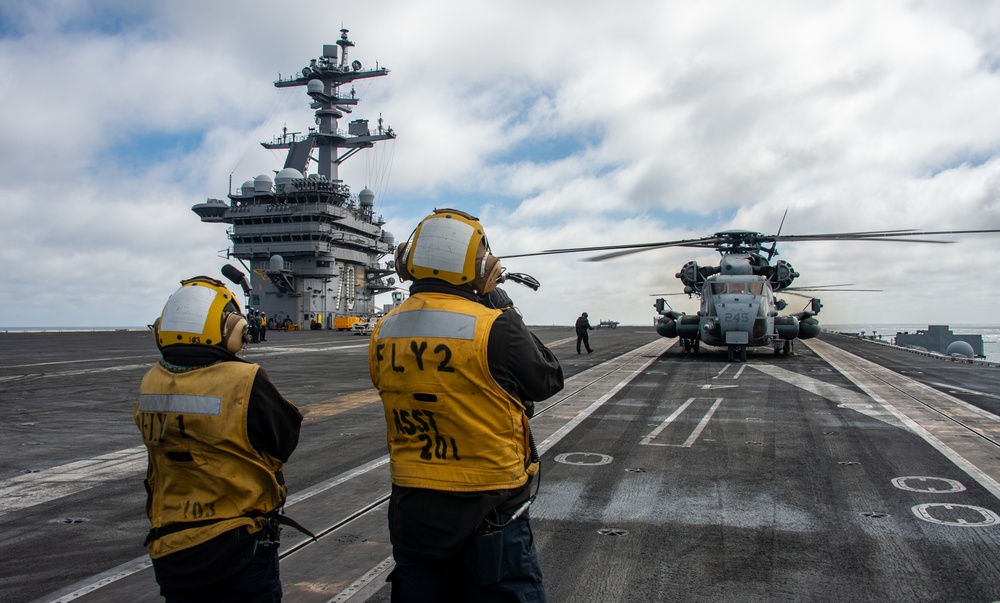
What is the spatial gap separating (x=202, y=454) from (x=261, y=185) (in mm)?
63553

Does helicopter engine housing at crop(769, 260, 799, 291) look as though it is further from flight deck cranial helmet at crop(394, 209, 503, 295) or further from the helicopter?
flight deck cranial helmet at crop(394, 209, 503, 295)

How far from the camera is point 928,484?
6.55 metres

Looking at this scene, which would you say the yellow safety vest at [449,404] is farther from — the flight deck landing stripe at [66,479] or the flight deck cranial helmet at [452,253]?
the flight deck landing stripe at [66,479]

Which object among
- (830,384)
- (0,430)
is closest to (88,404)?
(0,430)

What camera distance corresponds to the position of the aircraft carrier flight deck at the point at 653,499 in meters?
4.26

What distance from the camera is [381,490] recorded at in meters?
6.36

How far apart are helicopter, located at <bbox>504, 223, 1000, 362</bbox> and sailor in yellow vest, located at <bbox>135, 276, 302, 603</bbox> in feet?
48.7

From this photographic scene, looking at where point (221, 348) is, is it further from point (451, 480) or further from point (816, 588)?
point (816, 588)

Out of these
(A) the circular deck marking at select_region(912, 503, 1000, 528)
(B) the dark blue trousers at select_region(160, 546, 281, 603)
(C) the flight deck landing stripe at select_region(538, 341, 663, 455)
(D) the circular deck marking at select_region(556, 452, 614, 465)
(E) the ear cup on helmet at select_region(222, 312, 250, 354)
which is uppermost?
(E) the ear cup on helmet at select_region(222, 312, 250, 354)

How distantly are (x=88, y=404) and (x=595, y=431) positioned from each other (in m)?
9.71

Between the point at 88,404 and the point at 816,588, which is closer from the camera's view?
the point at 816,588

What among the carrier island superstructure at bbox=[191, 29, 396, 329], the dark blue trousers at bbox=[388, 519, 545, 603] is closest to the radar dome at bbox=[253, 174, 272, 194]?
the carrier island superstructure at bbox=[191, 29, 396, 329]

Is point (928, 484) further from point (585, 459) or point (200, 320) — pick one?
point (200, 320)

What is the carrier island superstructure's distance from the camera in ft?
200
